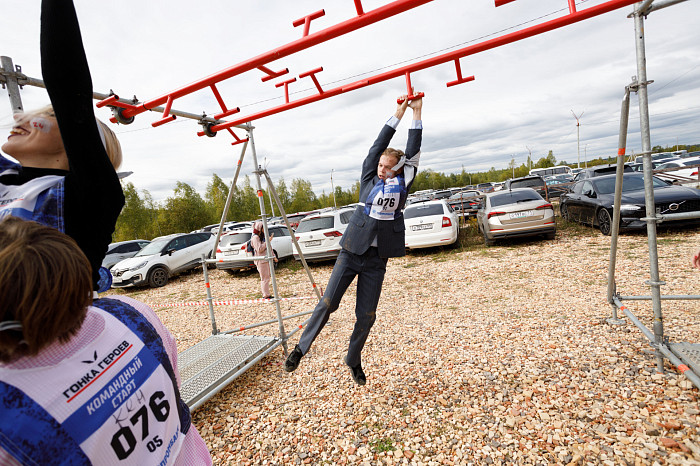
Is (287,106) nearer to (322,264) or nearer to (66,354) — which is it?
(66,354)

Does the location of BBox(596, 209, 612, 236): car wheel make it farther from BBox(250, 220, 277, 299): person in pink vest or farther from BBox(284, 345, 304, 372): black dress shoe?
BBox(284, 345, 304, 372): black dress shoe

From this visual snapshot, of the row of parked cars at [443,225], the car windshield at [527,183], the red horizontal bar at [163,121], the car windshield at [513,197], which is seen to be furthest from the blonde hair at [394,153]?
the car windshield at [527,183]

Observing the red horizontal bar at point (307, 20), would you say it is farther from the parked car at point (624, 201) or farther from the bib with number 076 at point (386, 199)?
the parked car at point (624, 201)

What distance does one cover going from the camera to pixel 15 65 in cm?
181

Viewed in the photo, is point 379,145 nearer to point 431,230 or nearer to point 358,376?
point 358,376

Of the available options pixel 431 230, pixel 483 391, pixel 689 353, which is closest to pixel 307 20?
pixel 483 391

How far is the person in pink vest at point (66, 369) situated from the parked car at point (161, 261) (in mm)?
9210

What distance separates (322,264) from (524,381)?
27.0ft

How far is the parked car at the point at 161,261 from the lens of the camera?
1010 cm

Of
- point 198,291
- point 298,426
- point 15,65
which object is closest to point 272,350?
point 298,426

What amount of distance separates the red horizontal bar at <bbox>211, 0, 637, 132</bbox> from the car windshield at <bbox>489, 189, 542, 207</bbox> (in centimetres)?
789

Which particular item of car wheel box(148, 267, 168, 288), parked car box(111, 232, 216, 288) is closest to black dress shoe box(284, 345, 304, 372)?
parked car box(111, 232, 216, 288)

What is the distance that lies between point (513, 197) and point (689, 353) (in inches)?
290

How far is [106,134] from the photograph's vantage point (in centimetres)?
113
